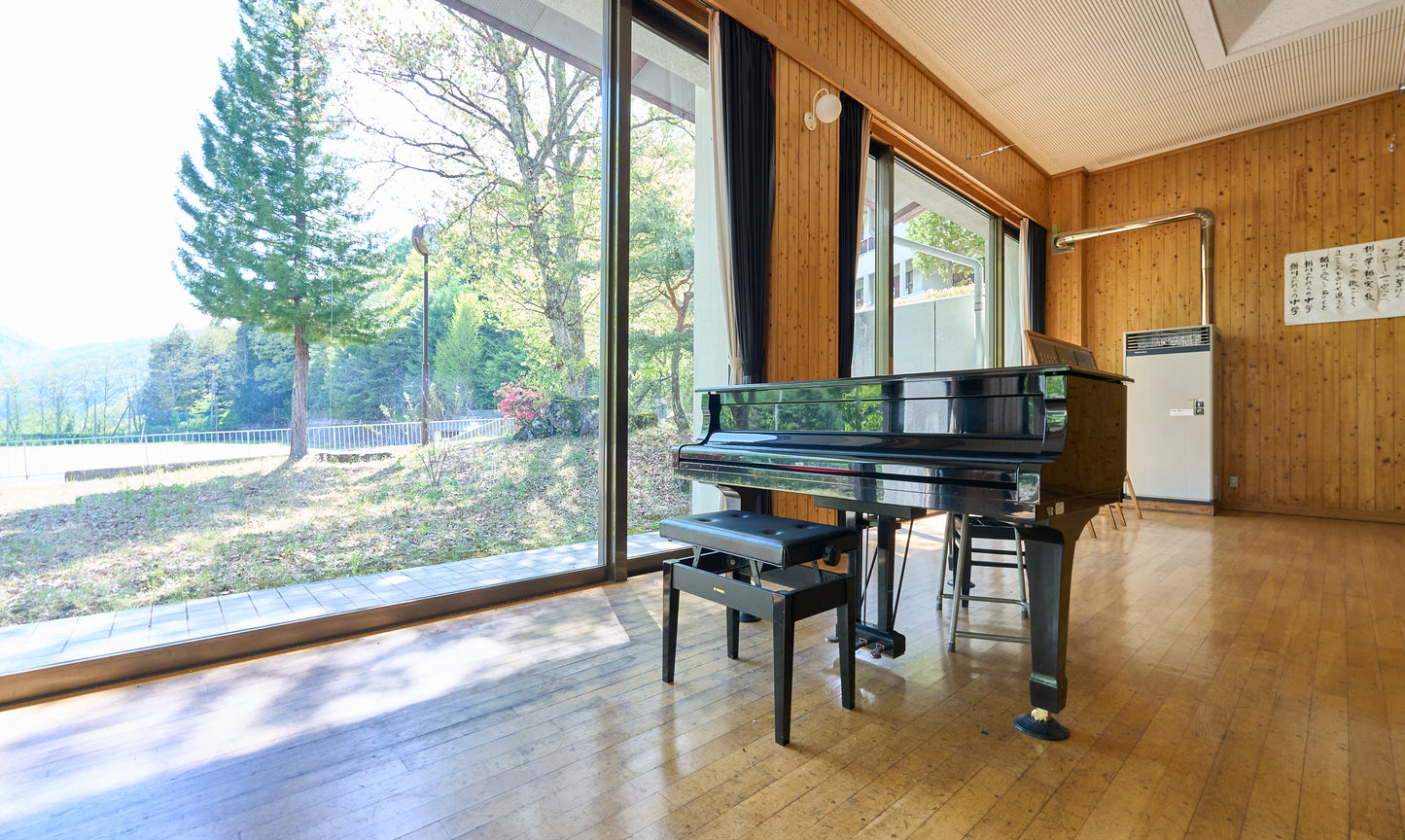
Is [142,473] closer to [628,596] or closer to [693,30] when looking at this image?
[628,596]

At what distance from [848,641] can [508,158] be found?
8.93 feet

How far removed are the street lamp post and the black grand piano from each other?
4.77ft

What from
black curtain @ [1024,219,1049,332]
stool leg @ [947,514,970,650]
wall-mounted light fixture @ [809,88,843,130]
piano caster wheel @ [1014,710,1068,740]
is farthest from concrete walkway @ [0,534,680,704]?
black curtain @ [1024,219,1049,332]

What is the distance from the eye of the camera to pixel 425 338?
288 centimetres

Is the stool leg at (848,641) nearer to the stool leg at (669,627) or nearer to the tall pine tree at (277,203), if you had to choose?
the stool leg at (669,627)

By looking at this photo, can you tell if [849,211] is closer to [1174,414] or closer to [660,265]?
[660,265]

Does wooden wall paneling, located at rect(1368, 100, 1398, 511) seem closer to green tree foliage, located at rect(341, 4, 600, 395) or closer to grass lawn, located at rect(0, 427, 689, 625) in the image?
grass lawn, located at rect(0, 427, 689, 625)

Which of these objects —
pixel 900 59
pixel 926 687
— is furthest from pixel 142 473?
pixel 900 59

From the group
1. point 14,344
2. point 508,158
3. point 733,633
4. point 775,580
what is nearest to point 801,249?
point 508,158

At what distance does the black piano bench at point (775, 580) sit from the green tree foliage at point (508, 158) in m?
1.47

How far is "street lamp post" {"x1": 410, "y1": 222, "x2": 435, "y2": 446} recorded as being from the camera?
2854 millimetres

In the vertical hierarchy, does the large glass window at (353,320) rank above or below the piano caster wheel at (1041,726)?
above

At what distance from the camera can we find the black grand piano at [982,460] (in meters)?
1.68

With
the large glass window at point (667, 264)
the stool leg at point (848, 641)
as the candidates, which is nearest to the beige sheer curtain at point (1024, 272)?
the large glass window at point (667, 264)
